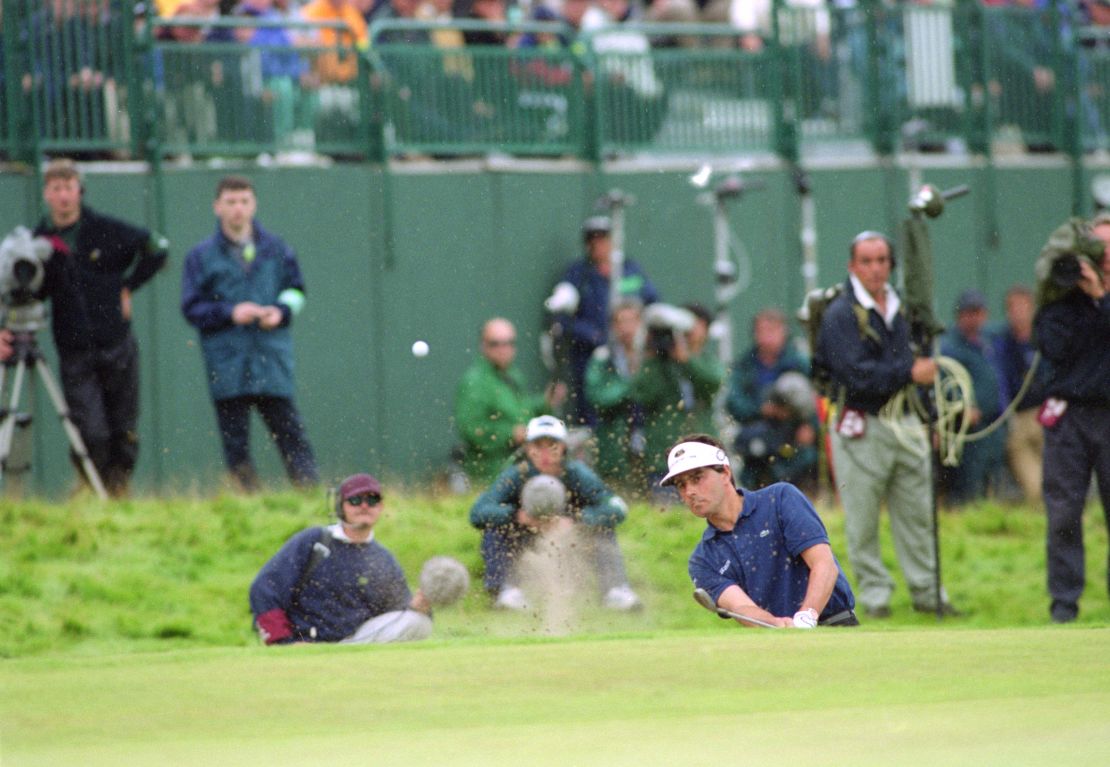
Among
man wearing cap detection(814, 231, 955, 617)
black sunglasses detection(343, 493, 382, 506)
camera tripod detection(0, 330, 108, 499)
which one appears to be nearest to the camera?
black sunglasses detection(343, 493, 382, 506)

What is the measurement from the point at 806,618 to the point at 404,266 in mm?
7930

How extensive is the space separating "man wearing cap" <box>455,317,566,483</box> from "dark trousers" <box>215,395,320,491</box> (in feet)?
3.41

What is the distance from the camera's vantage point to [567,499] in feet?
37.9

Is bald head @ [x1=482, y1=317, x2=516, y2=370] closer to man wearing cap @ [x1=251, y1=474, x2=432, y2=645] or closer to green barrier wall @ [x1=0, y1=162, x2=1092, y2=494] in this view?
green barrier wall @ [x1=0, y1=162, x2=1092, y2=494]

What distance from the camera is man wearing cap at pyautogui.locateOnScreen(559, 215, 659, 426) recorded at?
1466 cm

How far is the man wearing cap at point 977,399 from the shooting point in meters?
14.8

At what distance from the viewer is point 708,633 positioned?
25.7 feet

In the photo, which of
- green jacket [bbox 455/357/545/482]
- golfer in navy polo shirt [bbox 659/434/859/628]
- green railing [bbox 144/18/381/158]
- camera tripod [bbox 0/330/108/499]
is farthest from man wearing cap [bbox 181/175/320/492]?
golfer in navy polo shirt [bbox 659/434/859/628]

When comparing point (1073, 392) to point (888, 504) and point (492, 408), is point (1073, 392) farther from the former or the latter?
point (492, 408)

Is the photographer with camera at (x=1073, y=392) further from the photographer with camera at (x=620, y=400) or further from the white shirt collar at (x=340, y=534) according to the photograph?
the white shirt collar at (x=340, y=534)

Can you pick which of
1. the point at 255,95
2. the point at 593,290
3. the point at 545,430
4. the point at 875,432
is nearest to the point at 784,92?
the point at 593,290

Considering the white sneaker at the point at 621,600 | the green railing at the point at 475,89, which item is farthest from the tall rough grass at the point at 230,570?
the green railing at the point at 475,89

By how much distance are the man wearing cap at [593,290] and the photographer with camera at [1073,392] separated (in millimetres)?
4125

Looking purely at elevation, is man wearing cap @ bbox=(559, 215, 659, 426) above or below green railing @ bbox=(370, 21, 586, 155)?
below
